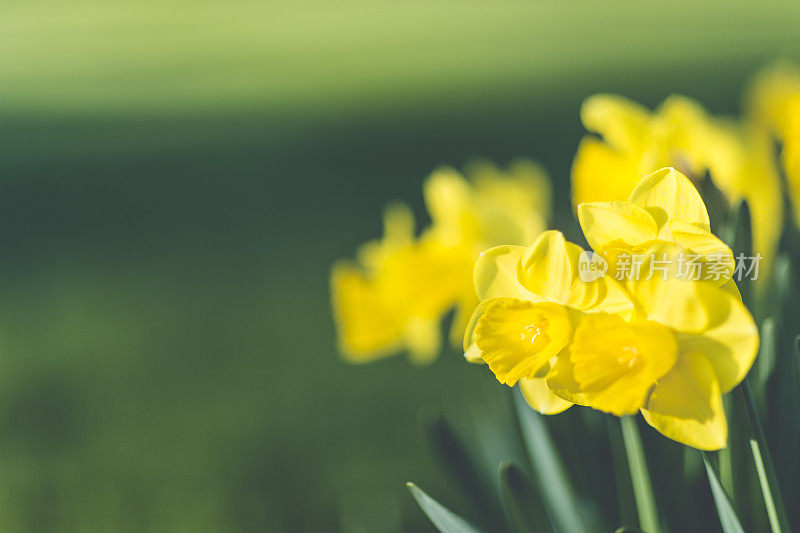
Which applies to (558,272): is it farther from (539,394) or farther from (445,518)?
(445,518)

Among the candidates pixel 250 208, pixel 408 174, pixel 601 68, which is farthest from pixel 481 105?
pixel 250 208

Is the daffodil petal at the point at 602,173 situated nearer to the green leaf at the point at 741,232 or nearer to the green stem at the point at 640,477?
the green leaf at the point at 741,232

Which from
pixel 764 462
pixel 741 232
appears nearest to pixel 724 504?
pixel 764 462

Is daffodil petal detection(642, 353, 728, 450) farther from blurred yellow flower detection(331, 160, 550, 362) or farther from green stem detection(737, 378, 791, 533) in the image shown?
blurred yellow flower detection(331, 160, 550, 362)

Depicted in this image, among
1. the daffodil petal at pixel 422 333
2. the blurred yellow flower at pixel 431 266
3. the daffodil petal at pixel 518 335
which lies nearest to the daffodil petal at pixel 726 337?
the daffodil petal at pixel 518 335

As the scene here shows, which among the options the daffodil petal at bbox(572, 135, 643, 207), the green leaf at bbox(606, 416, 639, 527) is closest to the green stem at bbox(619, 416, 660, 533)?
the green leaf at bbox(606, 416, 639, 527)

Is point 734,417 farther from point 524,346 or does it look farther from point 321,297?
point 321,297
